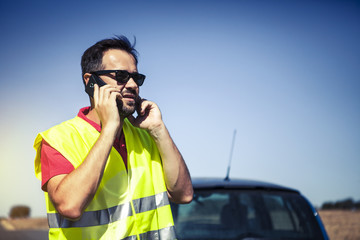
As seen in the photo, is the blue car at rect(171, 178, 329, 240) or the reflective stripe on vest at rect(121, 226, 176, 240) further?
the blue car at rect(171, 178, 329, 240)

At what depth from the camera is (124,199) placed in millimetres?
2451

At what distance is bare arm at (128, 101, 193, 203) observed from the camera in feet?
8.84

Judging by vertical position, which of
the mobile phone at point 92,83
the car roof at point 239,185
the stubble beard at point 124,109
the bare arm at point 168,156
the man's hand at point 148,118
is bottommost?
the car roof at point 239,185

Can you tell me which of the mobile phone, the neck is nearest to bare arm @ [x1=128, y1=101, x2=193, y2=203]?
the neck

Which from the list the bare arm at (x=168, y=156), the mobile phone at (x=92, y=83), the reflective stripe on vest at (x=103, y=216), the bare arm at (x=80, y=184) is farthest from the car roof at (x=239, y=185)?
the bare arm at (x=80, y=184)

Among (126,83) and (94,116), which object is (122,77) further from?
(94,116)

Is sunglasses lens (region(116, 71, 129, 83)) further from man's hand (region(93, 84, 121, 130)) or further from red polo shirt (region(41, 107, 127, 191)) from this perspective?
red polo shirt (region(41, 107, 127, 191))

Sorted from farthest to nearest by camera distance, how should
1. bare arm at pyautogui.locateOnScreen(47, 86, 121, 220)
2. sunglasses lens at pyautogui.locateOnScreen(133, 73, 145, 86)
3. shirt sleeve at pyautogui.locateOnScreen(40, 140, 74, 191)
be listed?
sunglasses lens at pyautogui.locateOnScreen(133, 73, 145, 86), shirt sleeve at pyautogui.locateOnScreen(40, 140, 74, 191), bare arm at pyautogui.locateOnScreen(47, 86, 121, 220)

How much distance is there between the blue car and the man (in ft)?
4.27

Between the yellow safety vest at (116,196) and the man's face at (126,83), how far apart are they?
23 centimetres

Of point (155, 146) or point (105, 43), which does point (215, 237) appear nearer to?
point (155, 146)

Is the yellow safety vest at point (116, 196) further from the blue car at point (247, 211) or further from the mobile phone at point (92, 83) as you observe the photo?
the blue car at point (247, 211)

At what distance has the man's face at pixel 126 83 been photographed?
2568mm

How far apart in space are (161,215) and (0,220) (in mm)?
11583
